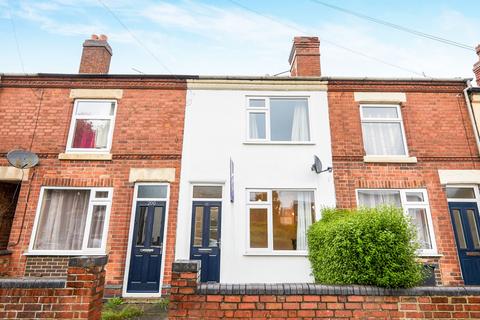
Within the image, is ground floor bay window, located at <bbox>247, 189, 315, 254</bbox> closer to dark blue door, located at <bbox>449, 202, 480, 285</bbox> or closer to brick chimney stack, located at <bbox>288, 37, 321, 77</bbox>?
dark blue door, located at <bbox>449, 202, 480, 285</bbox>

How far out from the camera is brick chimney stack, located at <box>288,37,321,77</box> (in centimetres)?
880

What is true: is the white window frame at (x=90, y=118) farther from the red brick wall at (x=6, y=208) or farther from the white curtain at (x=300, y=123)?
the white curtain at (x=300, y=123)

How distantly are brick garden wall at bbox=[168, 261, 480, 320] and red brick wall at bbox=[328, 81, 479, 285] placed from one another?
426cm

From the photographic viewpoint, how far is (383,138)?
8008 mm

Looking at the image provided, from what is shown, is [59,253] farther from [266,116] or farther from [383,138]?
[383,138]

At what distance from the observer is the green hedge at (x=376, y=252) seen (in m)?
3.37

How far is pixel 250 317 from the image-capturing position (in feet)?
10.0

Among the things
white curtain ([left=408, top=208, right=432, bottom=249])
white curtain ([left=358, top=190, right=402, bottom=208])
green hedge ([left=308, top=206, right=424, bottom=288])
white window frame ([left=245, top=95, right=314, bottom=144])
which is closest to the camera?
green hedge ([left=308, top=206, right=424, bottom=288])

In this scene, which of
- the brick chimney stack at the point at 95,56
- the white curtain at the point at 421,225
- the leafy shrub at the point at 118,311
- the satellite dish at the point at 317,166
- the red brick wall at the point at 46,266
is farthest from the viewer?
the brick chimney stack at the point at 95,56

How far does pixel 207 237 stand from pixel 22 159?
5.36 meters

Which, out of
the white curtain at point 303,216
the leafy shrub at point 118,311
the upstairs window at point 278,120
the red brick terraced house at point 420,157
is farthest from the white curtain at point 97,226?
the red brick terraced house at point 420,157

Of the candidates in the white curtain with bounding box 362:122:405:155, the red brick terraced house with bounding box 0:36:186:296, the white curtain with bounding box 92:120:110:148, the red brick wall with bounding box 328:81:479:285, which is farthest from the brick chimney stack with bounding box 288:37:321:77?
the white curtain with bounding box 92:120:110:148

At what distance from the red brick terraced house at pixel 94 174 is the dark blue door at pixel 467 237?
7626 millimetres

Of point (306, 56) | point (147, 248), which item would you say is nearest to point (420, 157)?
point (306, 56)
